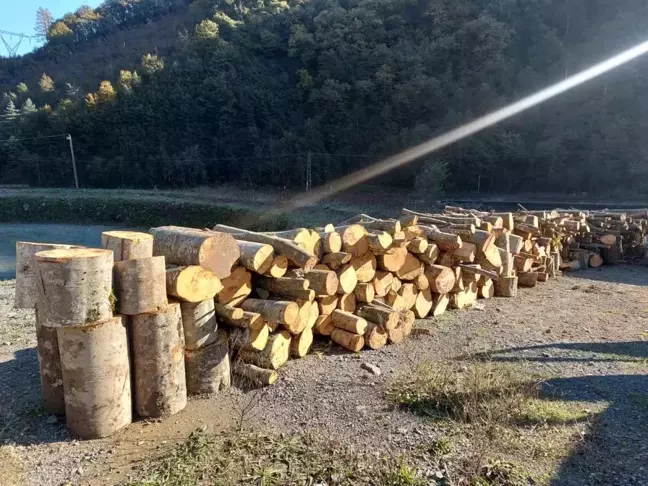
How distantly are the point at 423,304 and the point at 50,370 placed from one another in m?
4.35

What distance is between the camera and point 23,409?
384cm

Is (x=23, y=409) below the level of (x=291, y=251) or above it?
below

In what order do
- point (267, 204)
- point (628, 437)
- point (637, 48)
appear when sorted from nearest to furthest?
point (628, 437)
point (267, 204)
point (637, 48)

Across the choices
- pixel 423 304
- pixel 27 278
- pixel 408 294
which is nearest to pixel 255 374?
pixel 27 278

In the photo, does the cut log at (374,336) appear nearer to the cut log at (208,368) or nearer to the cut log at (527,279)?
the cut log at (208,368)

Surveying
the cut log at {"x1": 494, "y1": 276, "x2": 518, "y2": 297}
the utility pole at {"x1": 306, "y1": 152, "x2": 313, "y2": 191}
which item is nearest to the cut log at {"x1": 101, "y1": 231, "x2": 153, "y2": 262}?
the cut log at {"x1": 494, "y1": 276, "x2": 518, "y2": 297}

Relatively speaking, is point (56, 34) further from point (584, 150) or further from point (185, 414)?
point (185, 414)

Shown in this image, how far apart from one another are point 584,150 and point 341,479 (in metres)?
31.8

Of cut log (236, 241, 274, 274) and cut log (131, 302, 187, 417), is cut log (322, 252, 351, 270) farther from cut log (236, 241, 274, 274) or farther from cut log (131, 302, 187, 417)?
cut log (131, 302, 187, 417)

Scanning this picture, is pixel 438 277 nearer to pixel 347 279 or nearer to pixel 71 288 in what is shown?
pixel 347 279

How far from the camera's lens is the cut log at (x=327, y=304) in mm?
4934

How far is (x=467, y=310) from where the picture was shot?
6672mm

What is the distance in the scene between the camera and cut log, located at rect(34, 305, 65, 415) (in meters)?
3.62

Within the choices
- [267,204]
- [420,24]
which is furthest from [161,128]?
[420,24]
